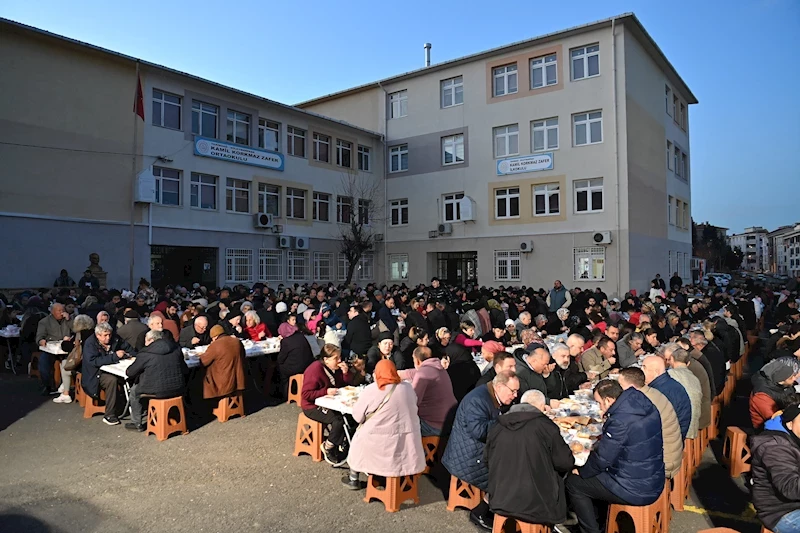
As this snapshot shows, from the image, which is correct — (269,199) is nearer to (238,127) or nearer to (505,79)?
(238,127)

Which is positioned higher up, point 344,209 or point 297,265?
point 344,209

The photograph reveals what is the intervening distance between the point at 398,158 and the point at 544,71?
31.3ft

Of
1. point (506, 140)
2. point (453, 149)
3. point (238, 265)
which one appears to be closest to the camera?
point (238, 265)

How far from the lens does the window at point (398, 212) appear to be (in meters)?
31.3

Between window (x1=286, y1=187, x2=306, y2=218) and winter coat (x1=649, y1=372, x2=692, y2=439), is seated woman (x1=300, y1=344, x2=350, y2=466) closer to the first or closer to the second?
winter coat (x1=649, y1=372, x2=692, y2=439)

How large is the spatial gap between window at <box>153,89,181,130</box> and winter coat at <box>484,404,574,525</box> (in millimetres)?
21403

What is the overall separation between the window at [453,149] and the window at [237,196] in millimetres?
11005

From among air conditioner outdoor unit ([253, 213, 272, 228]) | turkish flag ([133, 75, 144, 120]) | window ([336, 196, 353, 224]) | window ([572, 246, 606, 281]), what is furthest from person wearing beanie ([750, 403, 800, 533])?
window ([336, 196, 353, 224])

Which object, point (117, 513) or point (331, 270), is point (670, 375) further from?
point (331, 270)

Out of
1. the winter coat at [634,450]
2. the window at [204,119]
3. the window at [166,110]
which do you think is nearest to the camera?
the winter coat at [634,450]

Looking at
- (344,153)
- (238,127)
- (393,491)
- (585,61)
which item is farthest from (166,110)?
(393,491)

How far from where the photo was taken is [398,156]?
3166 centimetres

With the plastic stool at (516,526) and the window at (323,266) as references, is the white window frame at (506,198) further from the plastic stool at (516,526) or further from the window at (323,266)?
the plastic stool at (516,526)

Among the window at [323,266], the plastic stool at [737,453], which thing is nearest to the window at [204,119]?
the window at [323,266]
